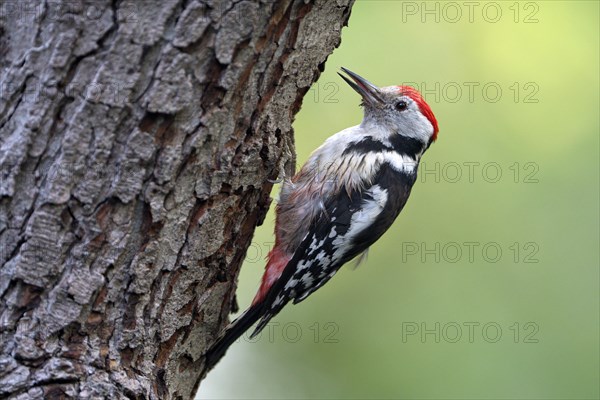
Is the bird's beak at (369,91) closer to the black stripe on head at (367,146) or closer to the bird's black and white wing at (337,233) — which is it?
the black stripe on head at (367,146)

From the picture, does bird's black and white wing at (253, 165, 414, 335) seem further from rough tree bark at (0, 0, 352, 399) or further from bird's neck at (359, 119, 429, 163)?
rough tree bark at (0, 0, 352, 399)

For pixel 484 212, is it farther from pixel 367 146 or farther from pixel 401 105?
pixel 367 146

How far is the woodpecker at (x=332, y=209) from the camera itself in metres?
3.47

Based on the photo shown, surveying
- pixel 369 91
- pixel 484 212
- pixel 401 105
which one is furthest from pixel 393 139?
pixel 484 212

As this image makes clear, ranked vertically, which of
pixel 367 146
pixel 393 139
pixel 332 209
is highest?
pixel 393 139

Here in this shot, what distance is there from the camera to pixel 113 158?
2.06m

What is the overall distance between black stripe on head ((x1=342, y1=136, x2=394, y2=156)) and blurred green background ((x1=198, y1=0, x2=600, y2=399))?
740 millimetres

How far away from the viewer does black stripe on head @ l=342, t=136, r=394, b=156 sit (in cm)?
369

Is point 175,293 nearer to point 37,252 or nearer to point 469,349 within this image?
point 37,252

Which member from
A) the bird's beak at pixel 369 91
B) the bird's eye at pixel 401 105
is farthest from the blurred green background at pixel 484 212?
the bird's eye at pixel 401 105

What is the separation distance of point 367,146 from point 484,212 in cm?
117

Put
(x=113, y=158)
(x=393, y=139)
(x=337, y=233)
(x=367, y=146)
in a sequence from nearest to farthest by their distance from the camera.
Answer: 1. (x=113, y=158)
2. (x=337, y=233)
3. (x=367, y=146)
4. (x=393, y=139)

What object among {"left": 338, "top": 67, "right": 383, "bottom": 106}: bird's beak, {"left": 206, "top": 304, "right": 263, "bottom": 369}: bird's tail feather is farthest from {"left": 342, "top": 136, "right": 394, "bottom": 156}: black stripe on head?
{"left": 206, "top": 304, "right": 263, "bottom": 369}: bird's tail feather

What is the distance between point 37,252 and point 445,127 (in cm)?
295
